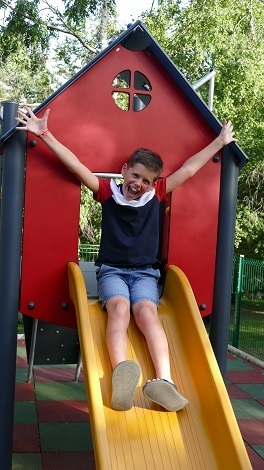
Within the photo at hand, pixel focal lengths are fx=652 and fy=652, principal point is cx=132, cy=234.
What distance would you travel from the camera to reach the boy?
3422 millimetres

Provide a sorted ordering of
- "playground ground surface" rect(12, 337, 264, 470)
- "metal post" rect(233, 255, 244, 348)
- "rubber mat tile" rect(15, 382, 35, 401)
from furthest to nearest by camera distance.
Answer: "metal post" rect(233, 255, 244, 348) < "rubber mat tile" rect(15, 382, 35, 401) < "playground ground surface" rect(12, 337, 264, 470)

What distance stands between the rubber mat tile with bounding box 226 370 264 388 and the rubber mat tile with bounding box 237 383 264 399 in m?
0.11

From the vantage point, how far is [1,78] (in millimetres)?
17297

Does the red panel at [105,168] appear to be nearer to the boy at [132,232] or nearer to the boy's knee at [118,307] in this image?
the boy at [132,232]

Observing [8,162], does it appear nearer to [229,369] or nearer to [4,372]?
[4,372]

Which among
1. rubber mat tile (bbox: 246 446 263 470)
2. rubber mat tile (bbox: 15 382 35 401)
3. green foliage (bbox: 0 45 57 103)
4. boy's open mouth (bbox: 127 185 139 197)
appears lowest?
rubber mat tile (bbox: 15 382 35 401)

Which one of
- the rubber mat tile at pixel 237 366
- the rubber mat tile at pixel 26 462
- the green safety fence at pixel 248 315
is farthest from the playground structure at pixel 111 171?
the green safety fence at pixel 248 315

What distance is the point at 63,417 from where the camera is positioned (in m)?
4.93

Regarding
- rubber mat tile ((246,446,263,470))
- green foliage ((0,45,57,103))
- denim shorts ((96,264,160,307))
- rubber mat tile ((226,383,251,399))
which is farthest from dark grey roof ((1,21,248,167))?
green foliage ((0,45,57,103))

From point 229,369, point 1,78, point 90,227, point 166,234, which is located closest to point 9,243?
point 166,234

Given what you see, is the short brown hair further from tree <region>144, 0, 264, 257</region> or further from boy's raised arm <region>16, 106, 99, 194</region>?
tree <region>144, 0, 264, 257</region>

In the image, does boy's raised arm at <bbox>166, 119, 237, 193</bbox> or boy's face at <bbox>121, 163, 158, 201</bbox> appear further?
boy's raised arm at <bbox>166, 119, 237, 193</bbox>

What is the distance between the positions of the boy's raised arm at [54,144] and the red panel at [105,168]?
124 mm

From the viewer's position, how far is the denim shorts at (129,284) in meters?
3.57
